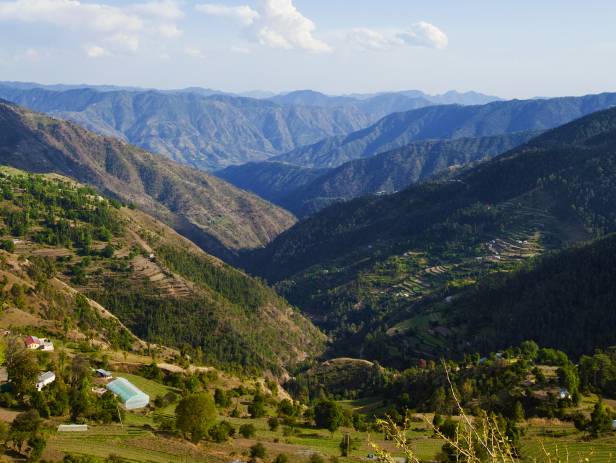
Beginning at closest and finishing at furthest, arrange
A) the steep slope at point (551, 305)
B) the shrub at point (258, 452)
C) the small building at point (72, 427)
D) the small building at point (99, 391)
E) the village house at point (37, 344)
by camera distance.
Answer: the small building at point (72, 427)
the shrub at point (258, 452)
the small building at point (99, 391)
the village house at point (37, 344)
the steep slope at point (551, 305)

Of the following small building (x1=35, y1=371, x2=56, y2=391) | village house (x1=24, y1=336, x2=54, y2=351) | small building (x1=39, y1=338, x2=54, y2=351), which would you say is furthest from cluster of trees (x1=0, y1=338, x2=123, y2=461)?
small building (x1=39, y1=338, x2=54, y2=351)

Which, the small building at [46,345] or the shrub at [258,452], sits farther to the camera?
the small building at [46,345]

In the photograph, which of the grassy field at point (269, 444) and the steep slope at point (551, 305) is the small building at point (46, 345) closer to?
→ the grassy field at point (269, 444)

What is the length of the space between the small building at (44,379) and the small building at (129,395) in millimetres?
7198

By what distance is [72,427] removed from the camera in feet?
202

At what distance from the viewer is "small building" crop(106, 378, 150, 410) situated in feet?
240

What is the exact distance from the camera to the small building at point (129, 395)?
73.2m

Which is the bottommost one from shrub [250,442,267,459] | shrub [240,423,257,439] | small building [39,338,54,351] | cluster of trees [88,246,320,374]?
cluster of trees [88,246,320,374]

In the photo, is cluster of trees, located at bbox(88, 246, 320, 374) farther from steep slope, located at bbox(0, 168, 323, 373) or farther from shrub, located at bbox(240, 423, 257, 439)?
shrub, located at bbox(240, 423, 257, 439)

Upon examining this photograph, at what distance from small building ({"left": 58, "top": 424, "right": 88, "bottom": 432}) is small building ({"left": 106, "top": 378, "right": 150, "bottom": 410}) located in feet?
31.3

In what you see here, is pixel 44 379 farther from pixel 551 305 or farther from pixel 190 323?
pixel 551 305

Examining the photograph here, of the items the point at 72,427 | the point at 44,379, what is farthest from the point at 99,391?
the point at 72,427

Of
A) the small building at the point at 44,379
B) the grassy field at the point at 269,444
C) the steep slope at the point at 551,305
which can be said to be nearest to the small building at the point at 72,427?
the grassy field at the point at 269,444

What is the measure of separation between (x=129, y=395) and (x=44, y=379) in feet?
35.7
